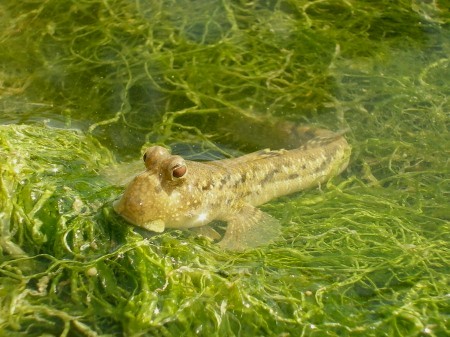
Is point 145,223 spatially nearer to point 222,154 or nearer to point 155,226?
point 155,226

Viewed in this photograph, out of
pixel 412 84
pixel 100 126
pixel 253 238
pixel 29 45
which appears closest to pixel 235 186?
pixel 253 238

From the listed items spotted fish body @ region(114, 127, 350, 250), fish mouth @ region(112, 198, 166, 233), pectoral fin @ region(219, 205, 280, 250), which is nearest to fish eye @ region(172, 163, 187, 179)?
spotted fish body @ region(114, 127, 350, 250)

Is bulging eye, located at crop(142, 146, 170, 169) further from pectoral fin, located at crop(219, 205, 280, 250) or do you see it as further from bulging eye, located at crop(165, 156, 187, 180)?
pectoral fin, located at crop(219, 205, 280, 250)

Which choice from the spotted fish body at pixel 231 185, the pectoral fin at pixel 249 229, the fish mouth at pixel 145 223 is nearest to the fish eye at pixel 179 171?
the spotted fish body at pixel 231 185

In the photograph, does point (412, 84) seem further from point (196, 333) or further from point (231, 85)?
point (196, 333)

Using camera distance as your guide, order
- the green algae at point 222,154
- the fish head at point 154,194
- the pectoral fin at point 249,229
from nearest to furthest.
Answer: the green algae at point 222,154 < the fish head at point 154,194 < the pectoral fin at point 249,229

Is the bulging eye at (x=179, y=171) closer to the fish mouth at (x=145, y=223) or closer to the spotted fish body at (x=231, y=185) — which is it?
the spotted fish body at (x=231, y=185)
